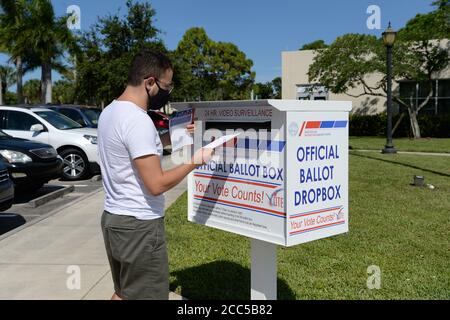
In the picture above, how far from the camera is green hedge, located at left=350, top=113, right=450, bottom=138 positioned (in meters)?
25.3

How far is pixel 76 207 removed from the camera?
26.5 ft

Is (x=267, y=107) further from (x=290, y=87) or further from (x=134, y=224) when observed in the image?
(x=290, y=87)

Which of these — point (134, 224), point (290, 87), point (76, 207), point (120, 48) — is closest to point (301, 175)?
point (134, 224)

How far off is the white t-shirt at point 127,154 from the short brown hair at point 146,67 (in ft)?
0.51

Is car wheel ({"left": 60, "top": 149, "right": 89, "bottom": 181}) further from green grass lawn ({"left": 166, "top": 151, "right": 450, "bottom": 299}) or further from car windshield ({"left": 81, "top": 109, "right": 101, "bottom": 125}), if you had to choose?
green grass lawn ({"left": 166, "top": 151, "right": 450, "bottom": 299})

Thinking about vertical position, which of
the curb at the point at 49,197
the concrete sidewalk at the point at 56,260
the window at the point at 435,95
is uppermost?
the window at the point at 435,95

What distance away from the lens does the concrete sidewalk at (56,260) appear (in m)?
4.38

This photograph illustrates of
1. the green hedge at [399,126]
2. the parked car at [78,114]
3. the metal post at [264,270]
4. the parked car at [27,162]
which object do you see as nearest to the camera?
the metal post at [264,270]

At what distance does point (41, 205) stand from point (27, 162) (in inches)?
30.7

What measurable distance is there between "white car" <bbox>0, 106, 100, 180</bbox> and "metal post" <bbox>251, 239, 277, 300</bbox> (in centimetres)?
849

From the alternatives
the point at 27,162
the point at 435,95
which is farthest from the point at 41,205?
the point at 435,95

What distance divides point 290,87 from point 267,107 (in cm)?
3010

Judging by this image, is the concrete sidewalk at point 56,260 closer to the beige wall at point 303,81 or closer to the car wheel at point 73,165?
the car wheel at point 73,165

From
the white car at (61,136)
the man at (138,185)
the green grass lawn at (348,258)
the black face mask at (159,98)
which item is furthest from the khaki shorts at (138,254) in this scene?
the white car at (61,136)
